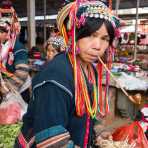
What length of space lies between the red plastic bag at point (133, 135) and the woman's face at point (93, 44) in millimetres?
1782

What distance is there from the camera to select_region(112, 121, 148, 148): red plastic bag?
3.31 m

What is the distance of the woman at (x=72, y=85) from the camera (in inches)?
58.7

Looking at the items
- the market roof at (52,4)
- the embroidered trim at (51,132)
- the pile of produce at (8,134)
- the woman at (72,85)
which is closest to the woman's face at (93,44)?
the woman at (72,85)

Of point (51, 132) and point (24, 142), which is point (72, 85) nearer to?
point (51, 132)

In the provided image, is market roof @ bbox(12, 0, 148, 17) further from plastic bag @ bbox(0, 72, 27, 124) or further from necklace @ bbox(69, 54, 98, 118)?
necklace @ bbox(69, 54, 98, 118)

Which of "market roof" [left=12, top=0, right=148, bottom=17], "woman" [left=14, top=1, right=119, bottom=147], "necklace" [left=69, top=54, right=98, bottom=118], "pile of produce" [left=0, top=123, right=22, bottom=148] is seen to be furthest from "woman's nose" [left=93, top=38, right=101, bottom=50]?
"market roof" [left=12, top=0, right=148, bottom=17]

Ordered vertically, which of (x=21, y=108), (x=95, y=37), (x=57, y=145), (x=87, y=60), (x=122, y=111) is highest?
(x=95, y=37)

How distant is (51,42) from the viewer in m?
4.23

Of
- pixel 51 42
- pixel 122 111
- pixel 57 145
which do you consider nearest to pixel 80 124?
pixel 57 145

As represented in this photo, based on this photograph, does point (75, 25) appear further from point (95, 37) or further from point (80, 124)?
point (80, 124)

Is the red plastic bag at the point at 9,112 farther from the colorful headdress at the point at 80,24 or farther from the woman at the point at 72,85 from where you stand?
the colorful headdress at the point at 80,24

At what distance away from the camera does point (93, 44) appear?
162cm

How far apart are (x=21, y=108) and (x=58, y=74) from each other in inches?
88.9

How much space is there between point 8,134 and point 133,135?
3.85ft
